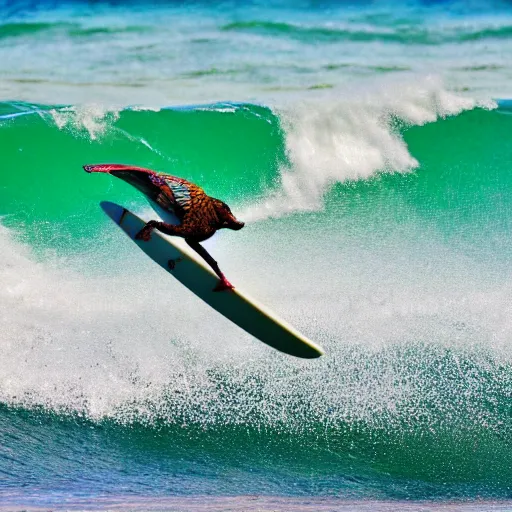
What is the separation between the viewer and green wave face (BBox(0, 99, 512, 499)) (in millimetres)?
5961

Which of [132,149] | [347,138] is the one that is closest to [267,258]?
[347,138]

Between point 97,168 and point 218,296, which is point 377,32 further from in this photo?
point 97,168

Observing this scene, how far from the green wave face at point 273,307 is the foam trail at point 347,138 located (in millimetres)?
53

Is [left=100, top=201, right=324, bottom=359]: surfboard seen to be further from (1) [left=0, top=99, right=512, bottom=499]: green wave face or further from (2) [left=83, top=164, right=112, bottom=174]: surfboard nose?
(1) [left=0, top=99, right=512, bottom=499]: green wave face

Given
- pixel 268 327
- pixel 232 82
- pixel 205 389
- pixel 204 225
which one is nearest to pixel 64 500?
pixel 205 389

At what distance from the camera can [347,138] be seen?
23.7 ft

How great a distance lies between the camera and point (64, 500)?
5.54 metres

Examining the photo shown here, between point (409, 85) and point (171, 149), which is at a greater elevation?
point (409, 85)

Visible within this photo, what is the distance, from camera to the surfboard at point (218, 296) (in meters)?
5.36

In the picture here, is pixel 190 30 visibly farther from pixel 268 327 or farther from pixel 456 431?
pixel 456 431

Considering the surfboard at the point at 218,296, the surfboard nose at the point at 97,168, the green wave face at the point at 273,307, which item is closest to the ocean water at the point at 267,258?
the green wave face at the point at 273,307

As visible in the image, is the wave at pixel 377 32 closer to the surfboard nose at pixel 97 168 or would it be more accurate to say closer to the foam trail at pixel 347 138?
the foam trail at pixel 347 138

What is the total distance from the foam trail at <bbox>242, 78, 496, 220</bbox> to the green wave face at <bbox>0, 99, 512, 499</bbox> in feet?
0.17

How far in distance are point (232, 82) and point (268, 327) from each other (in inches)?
117
